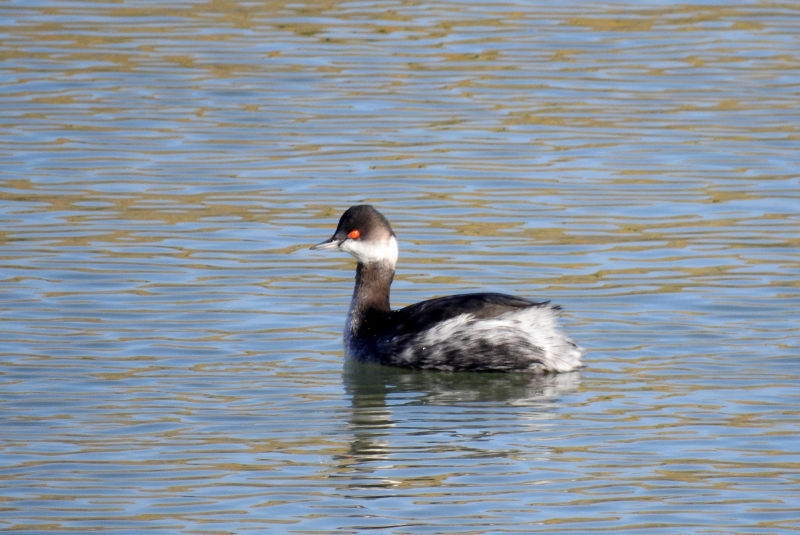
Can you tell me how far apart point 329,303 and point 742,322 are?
2.80 m

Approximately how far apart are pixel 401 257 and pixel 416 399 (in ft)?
10.4

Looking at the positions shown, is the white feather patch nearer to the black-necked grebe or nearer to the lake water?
the black-necked grebe

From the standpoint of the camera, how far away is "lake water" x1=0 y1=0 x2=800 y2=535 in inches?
301

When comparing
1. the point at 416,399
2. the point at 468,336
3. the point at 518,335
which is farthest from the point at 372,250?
the point at 416,399

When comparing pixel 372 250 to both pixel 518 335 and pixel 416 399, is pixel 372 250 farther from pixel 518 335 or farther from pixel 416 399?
pixel 416 399

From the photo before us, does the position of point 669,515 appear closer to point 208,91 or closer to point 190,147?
point 190,147

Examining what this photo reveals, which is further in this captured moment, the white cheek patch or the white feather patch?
the white cheek patch

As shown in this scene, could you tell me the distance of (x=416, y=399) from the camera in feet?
30.8

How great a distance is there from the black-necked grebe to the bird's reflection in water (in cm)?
8

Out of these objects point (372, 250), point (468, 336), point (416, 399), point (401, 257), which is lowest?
point (416, 399)

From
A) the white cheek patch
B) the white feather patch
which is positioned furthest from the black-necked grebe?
the white cheek patch

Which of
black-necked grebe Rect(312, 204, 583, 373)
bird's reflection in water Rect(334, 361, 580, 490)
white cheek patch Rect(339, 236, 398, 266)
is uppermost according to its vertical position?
white cheek patch Rect(339, 236, 398, 266)

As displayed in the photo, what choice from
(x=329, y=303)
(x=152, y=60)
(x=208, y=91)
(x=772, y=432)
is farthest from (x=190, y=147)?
(x=772, y=432)

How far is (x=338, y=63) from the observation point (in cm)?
1812
